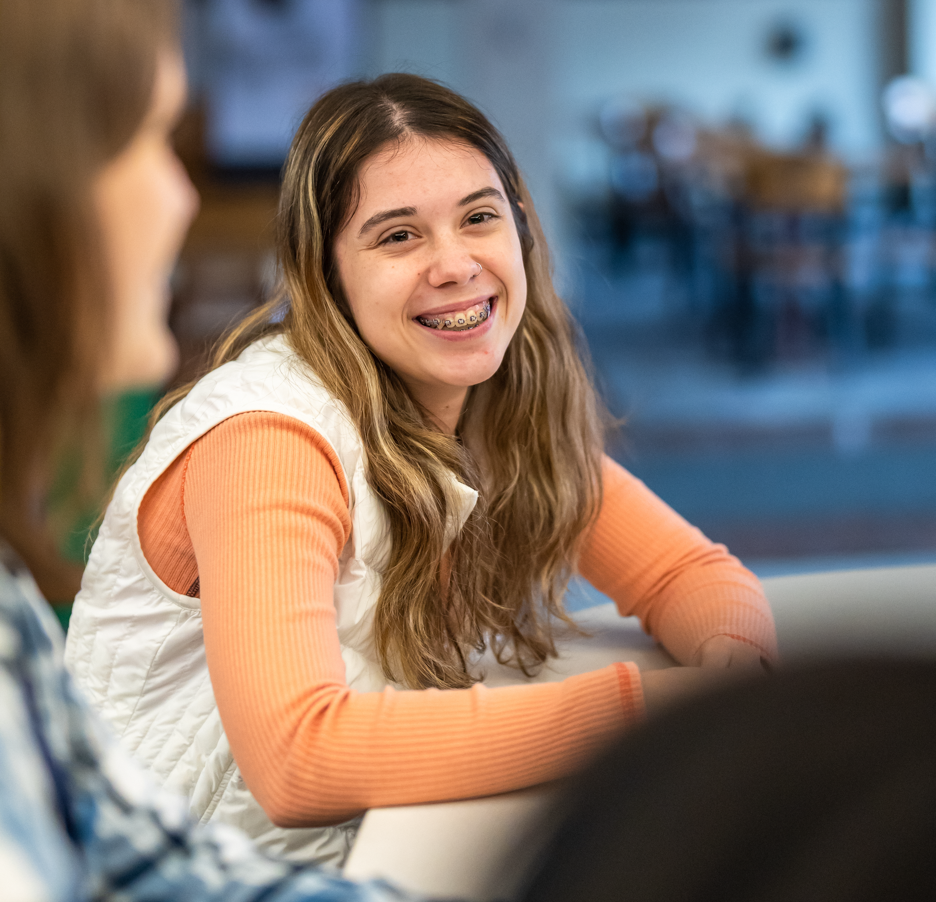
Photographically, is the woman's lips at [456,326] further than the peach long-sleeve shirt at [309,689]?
Yes

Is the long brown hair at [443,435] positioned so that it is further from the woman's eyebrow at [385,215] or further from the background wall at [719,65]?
the background wall at [719,65]

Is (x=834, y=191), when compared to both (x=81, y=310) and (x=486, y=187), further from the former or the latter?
(x=81, y=310)

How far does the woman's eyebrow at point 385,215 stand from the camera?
1.14m

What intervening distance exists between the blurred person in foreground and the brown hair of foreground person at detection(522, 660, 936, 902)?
0.72 feet

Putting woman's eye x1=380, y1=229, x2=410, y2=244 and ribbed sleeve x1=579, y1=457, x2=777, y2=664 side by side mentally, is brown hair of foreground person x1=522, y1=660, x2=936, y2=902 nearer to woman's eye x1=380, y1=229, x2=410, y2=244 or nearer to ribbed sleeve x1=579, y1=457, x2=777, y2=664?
ribbed sleeve x1=579, y1=457, x2=777, y2=664

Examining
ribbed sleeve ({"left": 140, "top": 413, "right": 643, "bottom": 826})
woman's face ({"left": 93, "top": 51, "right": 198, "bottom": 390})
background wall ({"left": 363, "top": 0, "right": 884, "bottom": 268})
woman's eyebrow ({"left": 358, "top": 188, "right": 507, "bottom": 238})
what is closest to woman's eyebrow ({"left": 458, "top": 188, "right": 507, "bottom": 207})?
woman's eyebrow ({"left": 358, "top": 188, "right": 507, "bottom": 238})

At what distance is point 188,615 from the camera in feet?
3.44

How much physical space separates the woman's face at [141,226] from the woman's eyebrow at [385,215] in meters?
0.43

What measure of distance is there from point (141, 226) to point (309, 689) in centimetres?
39

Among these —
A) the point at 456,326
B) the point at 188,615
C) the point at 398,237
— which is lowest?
the point at 188,615

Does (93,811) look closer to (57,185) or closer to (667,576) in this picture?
(57,185)

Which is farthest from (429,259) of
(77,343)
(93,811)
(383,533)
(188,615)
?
(93,811)

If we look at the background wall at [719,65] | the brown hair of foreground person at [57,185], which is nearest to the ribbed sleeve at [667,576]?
the brown hair of foreground person at [57,185]

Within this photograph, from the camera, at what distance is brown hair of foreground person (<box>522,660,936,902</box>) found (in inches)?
17.4
